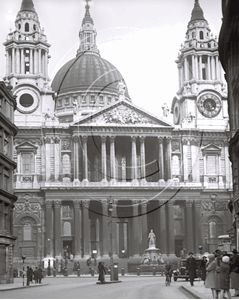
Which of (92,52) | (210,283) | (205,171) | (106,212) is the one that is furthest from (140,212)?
(210,283)

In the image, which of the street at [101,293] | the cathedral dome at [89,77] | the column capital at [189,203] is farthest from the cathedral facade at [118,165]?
the street at [101,293]

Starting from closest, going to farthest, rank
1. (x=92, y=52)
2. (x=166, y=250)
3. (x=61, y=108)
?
(x=166, y=250) < (x=61, y=108) < (x=92, y=52)

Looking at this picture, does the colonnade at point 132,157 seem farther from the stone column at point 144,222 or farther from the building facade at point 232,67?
the building facade at point 232,67

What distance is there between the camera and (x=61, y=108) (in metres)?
122

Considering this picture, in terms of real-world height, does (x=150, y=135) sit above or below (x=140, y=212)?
above

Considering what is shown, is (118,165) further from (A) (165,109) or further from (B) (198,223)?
(B) (198,223)

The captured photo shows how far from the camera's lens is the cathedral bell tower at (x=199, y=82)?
102875 millimetres

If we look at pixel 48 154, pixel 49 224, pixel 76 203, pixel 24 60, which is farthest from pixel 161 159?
pixel 24 60

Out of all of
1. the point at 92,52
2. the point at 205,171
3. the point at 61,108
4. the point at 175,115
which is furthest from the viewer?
the point at 92,52

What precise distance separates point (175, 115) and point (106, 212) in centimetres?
2182

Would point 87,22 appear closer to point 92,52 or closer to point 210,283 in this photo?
point 92,52

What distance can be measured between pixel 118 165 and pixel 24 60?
19.7m

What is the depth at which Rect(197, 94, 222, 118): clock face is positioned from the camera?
103 metres

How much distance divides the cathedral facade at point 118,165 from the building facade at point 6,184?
32.5 meters
